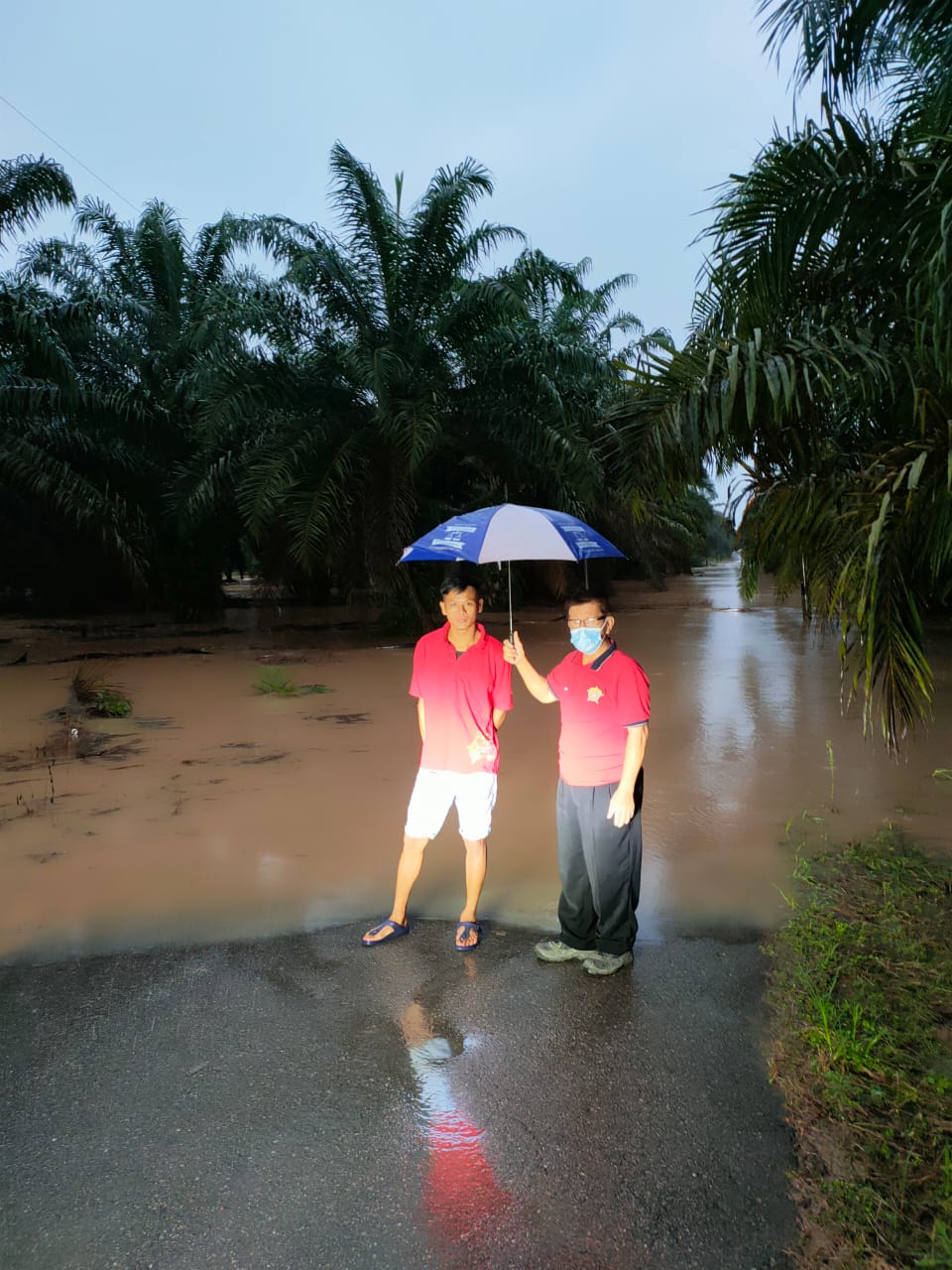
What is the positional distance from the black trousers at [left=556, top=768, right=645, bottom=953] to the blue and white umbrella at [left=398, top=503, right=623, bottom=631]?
32.2 inches

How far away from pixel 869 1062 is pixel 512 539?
2.36 metres

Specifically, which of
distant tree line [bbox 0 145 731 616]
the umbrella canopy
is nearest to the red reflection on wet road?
the umbrella canopy

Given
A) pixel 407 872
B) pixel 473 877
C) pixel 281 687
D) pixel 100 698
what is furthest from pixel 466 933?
pixel 281 687

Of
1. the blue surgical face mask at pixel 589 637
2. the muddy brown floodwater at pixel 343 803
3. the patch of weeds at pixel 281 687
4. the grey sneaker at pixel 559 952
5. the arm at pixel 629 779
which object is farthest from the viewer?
the patch of weeds at pixel 281 687

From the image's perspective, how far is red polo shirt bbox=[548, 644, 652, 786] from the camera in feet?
12.3

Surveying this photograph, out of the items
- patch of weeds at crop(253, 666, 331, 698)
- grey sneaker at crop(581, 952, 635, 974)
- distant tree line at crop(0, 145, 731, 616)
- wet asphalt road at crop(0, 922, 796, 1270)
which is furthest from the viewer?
distant tree line at crop(0, 145, 731, 616)

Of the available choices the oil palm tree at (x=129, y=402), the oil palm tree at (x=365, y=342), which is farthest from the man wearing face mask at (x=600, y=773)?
the oil palm tree at (x=129, y=402)

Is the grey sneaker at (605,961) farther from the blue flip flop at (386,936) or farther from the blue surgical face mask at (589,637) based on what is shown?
the blue surgical face mask at (589,637)

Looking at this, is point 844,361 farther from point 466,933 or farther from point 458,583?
point 466,933

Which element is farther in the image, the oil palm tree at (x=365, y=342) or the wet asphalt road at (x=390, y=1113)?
the oil palm tree at (x=365, y=342)

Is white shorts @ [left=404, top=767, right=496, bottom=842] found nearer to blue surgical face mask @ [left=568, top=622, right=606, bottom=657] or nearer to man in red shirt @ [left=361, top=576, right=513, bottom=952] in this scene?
man in red shirt @ [left=361, top=576, right=513, bottom=952]

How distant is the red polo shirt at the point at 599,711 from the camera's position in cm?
375

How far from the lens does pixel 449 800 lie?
13.9 ft

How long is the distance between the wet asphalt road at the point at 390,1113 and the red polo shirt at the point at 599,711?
91 centimetres
